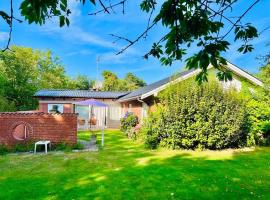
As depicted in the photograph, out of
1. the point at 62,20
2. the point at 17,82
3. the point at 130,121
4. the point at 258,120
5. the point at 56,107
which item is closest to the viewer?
the point at 62,20

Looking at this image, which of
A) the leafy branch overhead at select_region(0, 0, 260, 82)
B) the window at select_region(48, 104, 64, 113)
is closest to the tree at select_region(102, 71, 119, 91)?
the window at select_region(48, 104, 64, 113)

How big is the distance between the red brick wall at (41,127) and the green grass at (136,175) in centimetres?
134

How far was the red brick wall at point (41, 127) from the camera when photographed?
11828 millimetres

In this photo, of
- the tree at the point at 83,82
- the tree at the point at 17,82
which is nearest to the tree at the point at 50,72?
the tree at the point at 83,82

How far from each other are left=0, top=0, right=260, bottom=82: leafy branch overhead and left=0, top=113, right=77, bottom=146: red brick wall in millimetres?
9406

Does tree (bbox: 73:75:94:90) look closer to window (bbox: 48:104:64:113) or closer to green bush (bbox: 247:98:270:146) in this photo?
window (bbox: 48:104:64:113)

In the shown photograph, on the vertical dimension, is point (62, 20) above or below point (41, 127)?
above

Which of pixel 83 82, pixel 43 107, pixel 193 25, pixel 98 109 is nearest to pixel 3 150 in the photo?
pixel 193 25

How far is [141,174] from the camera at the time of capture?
807 cm

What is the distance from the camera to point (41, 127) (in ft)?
40.0

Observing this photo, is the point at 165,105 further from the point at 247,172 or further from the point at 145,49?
the point at 145,49

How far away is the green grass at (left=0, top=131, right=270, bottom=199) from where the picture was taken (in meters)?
6.38

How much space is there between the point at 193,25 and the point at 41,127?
34.7 feet

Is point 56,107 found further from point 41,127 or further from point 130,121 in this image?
point 41,127
